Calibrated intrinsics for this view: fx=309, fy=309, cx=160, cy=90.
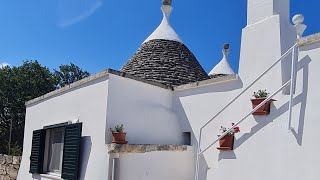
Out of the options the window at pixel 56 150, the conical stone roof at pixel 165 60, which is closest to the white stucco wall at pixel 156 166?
the window at pixel 56 150

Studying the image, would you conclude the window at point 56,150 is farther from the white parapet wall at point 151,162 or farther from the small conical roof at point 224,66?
the small conical roof at point 224,66

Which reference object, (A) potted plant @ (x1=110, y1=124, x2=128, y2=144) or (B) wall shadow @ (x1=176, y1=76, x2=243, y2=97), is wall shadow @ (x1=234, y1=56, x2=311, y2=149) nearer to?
(B) wall shadow @ (x1=176, y1=76, x2=243, y2=97)

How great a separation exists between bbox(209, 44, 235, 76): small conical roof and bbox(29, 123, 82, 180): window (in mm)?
9556

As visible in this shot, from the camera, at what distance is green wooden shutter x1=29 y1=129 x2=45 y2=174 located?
9937 millimetres

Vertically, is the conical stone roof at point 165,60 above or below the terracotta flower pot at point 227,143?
above

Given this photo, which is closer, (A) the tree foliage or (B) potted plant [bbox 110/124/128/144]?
(B) potted plant [bbox 110/124/128/144]

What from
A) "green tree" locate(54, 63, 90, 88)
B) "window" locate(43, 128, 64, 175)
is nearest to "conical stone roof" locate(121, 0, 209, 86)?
"window" locate(43, 128, 64, 175)

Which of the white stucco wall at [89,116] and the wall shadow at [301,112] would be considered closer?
the wall shadow at [301,112]

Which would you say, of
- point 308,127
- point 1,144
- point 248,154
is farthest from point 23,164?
point 1,144

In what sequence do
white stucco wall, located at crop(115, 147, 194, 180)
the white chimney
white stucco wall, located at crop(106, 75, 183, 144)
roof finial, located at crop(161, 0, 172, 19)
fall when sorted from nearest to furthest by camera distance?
the white chimney, white stucco wall, located at crop(115, 147, 194, 180), white stucco wall, located at crop(106, 75, 183, 144), roof finial, located at crop(161, 0, 172, 19)

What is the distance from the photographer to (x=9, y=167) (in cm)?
1436

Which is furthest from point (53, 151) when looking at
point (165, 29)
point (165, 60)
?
point (165, 29)

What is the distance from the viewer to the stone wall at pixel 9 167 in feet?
46.2

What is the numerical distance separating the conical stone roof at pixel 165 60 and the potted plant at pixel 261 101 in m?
3.60
